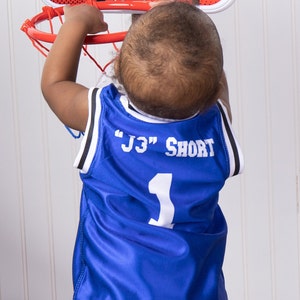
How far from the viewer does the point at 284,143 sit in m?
1.80

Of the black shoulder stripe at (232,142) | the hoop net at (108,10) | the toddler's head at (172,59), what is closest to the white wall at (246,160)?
the hoop net at (108,10)

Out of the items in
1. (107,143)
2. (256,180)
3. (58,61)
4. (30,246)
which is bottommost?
(30,246)

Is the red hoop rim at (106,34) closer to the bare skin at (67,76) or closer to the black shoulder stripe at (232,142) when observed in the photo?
the bare skin at (67,76)

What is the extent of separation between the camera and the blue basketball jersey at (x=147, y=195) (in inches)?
37.9

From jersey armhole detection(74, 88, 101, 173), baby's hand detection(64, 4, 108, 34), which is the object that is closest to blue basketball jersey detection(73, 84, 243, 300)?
jersey armhole detection(74, 88, 101, 173)

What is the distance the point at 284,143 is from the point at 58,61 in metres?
0.91

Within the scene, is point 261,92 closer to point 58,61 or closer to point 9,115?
point 9,115

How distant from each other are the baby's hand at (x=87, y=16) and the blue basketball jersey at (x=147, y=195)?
10 centimetres

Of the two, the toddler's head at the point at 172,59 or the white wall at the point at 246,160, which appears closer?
the toddler's head at the point at 172,59

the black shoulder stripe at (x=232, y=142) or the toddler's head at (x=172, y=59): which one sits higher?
the toddler's head at (x=172, y=59)

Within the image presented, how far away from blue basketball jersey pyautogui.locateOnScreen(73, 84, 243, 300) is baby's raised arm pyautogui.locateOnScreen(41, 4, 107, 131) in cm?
3

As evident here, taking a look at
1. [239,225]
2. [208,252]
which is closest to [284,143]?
[239,225]

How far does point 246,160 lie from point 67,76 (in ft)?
2.82

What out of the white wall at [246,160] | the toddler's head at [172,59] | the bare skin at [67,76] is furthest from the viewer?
the white wall at [246,160]
